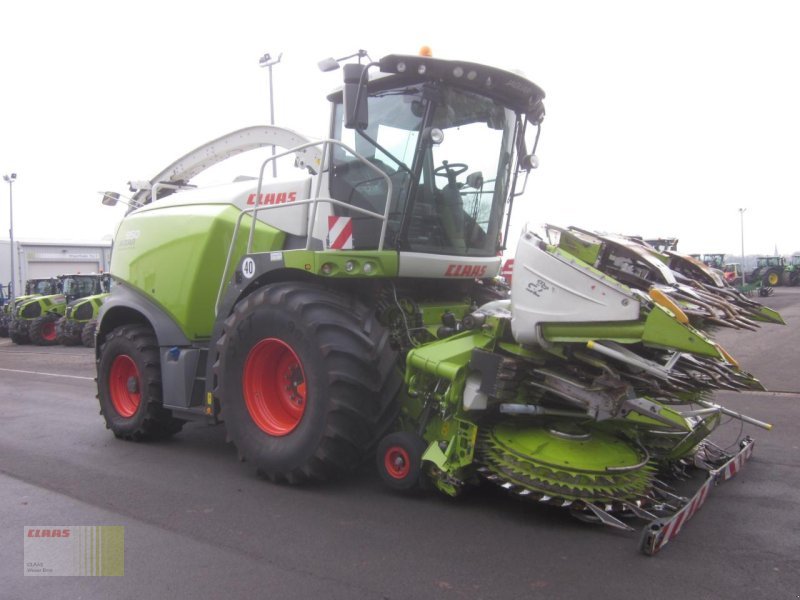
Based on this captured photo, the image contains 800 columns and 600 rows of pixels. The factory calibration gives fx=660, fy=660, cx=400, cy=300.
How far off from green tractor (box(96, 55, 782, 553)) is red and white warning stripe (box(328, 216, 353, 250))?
0.06 ft

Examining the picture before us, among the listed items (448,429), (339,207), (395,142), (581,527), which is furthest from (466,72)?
(581,527)

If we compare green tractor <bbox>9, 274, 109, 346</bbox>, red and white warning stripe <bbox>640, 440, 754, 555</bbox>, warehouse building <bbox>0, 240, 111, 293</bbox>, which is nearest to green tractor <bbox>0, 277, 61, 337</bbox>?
green tractor <bbox>9, 274, 109, 346</bbox>

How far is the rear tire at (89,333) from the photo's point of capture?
63.0 feet

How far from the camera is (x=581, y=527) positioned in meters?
3.86

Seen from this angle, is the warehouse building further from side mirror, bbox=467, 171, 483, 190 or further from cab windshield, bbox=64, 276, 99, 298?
side mirror, bbox=467, 171, 483, 190

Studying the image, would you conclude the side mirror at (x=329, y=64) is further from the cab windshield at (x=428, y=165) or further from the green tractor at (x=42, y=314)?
the green tractor at (x=42, y=314)

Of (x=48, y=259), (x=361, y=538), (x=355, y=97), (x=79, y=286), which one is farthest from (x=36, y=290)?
(x=361, y=538)

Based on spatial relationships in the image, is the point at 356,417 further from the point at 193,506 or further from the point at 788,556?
the point at 788,556

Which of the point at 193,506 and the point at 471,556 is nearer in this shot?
the point at 471,556

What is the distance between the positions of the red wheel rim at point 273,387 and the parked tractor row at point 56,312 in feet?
53.7

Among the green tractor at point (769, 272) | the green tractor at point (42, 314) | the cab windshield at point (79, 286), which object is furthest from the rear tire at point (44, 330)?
the green tractor at point (769, 272)

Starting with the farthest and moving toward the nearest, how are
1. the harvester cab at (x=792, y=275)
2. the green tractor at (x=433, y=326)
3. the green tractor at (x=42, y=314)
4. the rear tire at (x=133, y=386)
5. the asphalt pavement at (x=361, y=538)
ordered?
the harvester cab at (x=792, y=275) → the green tractor at (x=42, y=314) → the rear tire at (x=133, y=386) → the green tractor at (x=433, y=326) → the asphalt pavement at (x=361, y=538)

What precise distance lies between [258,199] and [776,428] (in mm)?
5310

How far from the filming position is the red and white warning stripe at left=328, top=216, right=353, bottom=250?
501cm
